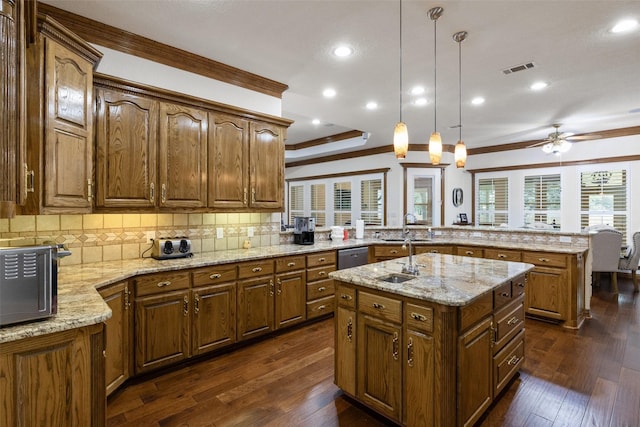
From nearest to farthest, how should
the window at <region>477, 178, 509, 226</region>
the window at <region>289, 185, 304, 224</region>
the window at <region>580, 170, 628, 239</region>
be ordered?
1. the window at <region>580, 170, 628, 239</region>
2. the window at <region>477, 178, 509, 226</region>
3. the window at <region>289, 185, 304, 224</region>

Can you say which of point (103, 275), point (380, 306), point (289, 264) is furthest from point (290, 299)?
point (103, 275)

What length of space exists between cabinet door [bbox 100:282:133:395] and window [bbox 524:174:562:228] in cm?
768

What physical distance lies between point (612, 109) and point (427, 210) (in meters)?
3.50

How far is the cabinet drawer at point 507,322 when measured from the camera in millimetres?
2195

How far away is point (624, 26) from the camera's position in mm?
2561

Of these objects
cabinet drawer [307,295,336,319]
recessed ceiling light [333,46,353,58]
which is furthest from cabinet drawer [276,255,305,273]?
recessed ceiling light [333,46,353,58]

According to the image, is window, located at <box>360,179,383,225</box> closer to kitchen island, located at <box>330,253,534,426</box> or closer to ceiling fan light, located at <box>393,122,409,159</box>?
kitchen island, located at <box>330,253,534,426</box>

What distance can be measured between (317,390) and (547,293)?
3102 millimetres

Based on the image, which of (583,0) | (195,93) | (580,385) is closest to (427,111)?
(583,0)

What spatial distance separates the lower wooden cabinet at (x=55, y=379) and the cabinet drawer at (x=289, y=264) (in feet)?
6.25

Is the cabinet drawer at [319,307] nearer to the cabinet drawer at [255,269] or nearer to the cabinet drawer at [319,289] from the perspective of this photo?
the cabinet drawer at [319,289]

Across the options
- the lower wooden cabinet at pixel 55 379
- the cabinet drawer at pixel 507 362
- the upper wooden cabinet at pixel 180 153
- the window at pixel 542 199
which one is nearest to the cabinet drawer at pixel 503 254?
the cabinet drawer at pixel 507 362

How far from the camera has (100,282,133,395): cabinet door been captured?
7.34 feet

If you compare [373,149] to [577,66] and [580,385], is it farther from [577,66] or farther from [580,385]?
[580,385]
